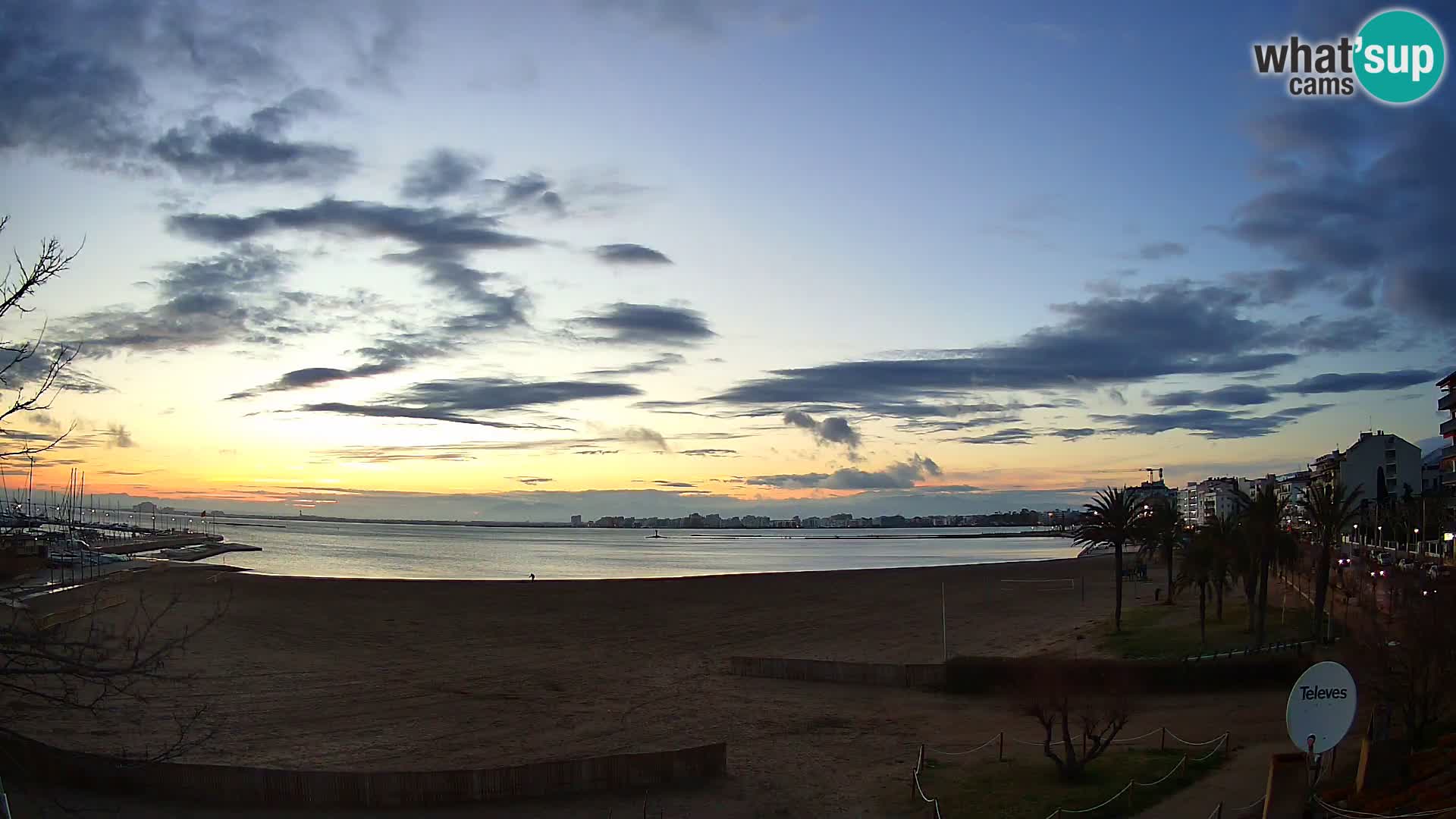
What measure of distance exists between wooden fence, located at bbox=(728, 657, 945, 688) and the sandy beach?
0.52 meters

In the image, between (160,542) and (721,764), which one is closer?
(721,764)

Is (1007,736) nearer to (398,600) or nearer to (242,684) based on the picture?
(242,684)

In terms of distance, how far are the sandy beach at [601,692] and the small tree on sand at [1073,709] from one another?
44.8 inches

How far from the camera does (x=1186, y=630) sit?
114 ft

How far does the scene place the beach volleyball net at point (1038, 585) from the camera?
6375cm

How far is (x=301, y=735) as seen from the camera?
22.9 m

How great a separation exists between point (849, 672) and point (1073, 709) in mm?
8644

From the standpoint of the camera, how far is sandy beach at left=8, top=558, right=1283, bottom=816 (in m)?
21.0

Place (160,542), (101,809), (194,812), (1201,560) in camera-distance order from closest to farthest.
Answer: (101,809), (194,812), (1201,560), (160,542)

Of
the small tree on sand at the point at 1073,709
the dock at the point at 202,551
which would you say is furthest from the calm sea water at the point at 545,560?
the small tree on sand at the point at 1073,709

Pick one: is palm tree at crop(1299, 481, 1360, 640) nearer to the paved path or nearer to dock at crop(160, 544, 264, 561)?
the paved path

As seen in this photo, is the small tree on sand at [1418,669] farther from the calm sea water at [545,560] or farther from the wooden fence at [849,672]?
the calm sea water at [545,560]

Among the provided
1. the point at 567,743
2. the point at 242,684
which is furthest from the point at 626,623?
the point at 567,743

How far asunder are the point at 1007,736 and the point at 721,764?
7.39 metres
